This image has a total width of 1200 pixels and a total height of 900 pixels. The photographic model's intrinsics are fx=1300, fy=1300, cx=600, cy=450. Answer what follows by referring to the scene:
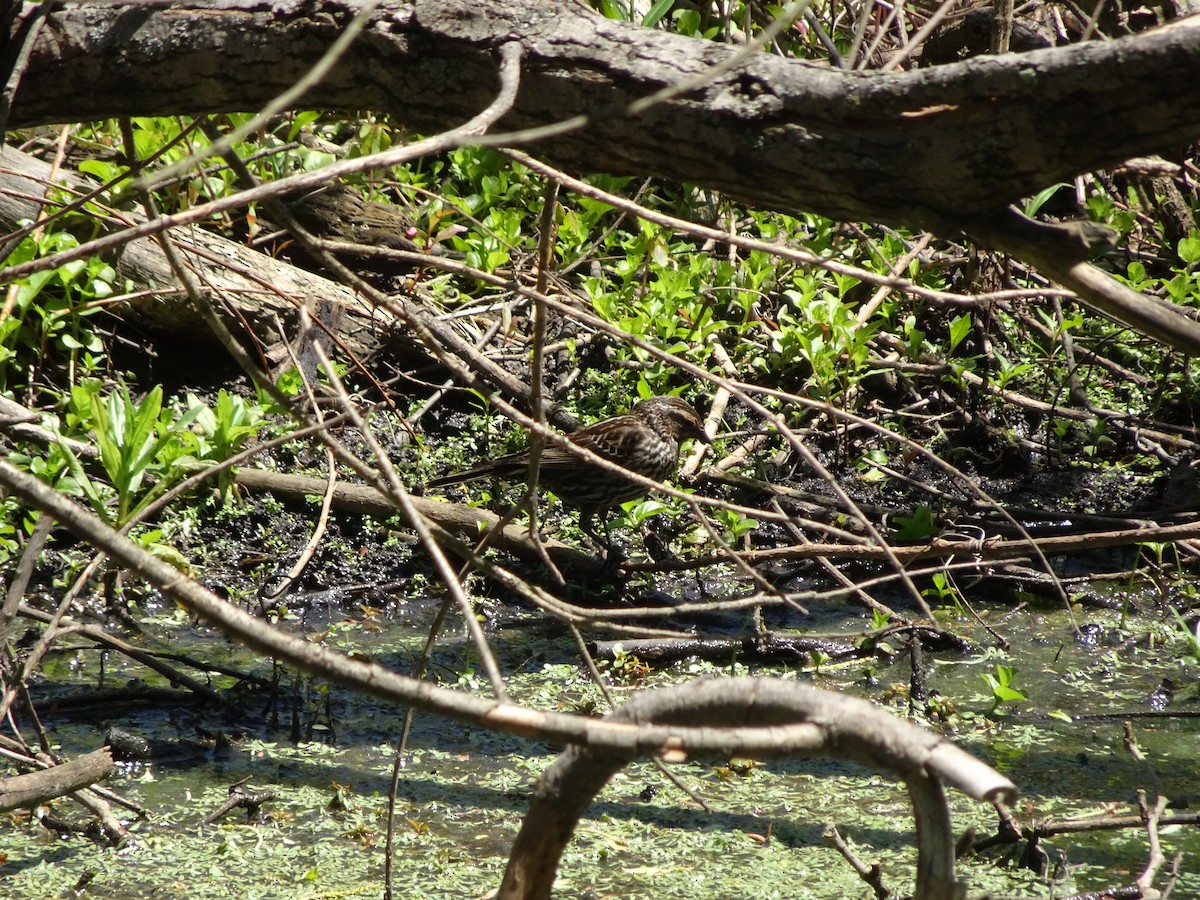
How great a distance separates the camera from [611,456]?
227 inches

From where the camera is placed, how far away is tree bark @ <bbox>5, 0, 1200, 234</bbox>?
7.00 ft

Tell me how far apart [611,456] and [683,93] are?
3.39m

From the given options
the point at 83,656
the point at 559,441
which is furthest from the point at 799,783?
the point at 83,656

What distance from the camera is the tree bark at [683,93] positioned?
2133mm

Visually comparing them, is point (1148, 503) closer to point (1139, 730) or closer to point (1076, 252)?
point (1139, 730)

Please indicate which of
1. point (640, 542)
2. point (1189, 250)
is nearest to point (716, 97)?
point (640, 542)

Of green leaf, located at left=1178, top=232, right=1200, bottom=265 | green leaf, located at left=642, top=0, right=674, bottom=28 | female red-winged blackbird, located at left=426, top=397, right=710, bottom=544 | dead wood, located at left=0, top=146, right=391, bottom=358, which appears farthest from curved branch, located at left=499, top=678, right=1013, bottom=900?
green leaf, located at left=1178, top=232, right=1200, bottom=265

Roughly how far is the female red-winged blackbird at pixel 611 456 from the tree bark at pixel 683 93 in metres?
2.88

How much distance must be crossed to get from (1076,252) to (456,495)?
156 inches

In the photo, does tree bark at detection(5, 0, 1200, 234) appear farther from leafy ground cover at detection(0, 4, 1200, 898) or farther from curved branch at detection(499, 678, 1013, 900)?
curved branch at detection(499, 678, 1013, 900)

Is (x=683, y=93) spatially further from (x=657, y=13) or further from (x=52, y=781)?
(x=657, y=13)

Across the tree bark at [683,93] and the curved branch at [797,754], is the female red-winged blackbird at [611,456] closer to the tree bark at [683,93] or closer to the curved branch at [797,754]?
the tree bark at [683,93]

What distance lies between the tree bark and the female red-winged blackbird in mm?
2875

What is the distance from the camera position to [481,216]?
6789mm
